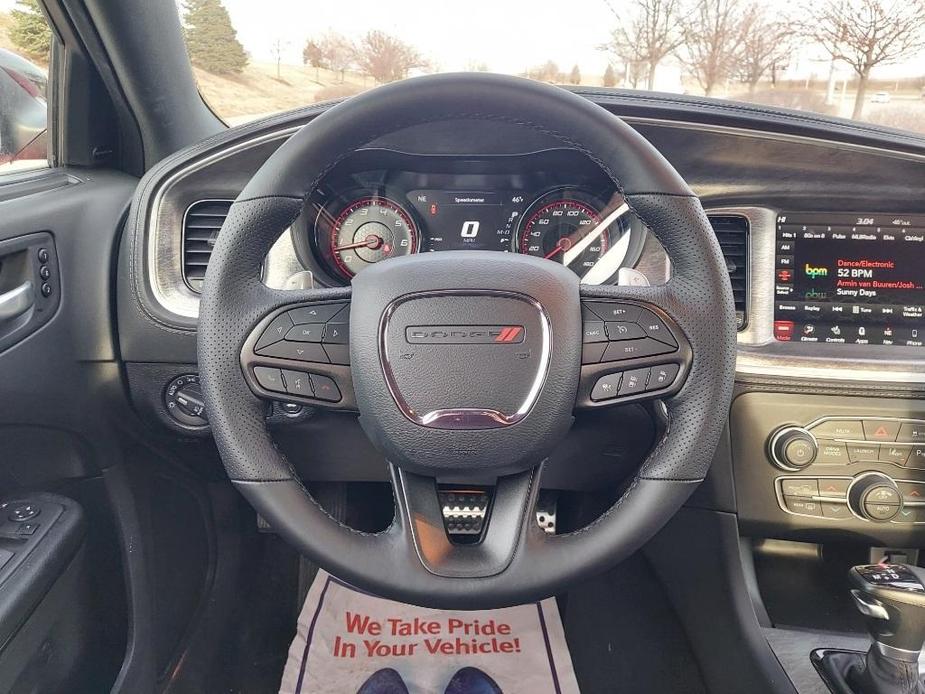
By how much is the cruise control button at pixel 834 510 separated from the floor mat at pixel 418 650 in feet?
2.06

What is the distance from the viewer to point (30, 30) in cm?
147

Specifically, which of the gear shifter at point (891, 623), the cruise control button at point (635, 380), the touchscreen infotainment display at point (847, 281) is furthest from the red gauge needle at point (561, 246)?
the gear shifter at point (891, 623)

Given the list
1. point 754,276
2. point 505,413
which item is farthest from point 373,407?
point 754,276

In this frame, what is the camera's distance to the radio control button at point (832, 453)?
4.52 ft

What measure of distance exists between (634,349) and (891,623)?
59 cm

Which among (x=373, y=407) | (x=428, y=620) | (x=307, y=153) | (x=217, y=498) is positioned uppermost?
(x=307, y=153)

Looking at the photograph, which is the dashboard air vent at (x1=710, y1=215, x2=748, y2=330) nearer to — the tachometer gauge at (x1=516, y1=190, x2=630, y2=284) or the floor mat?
the tachometer gauge at (x1=516, y1=190, x2=630, y2=284)

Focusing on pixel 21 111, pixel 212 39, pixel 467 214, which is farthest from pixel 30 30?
pixel 467 214

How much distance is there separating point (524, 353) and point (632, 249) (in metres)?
0.52

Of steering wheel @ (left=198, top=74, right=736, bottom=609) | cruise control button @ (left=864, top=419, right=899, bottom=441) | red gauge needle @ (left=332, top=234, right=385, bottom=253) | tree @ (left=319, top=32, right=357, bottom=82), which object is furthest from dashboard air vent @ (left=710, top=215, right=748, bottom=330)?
tree @ (left=319, top=32, right=357, bottom=82)

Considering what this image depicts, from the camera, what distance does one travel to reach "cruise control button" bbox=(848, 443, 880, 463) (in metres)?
1.37

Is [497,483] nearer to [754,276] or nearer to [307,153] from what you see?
[307,153]

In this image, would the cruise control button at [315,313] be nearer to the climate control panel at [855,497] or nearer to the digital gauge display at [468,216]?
the digital gauge display at [468,216]

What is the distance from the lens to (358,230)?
1431mm
